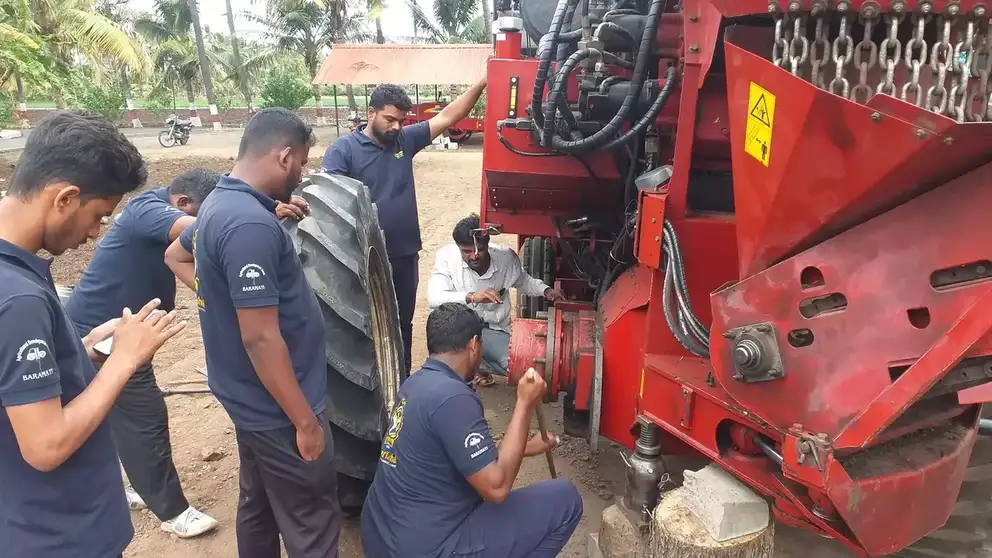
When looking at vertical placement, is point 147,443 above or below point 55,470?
below

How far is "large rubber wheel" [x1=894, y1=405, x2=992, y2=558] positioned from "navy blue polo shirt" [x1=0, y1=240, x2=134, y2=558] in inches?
114

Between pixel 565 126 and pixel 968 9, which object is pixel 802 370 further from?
pixel 565 126

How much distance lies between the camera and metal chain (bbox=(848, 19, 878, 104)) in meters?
1.42

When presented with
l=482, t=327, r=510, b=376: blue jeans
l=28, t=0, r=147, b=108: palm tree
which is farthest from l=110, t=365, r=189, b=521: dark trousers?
l=28, t=0, r=147, b=108: palm tree

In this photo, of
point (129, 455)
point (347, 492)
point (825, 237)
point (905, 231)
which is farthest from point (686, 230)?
point (129, 455)

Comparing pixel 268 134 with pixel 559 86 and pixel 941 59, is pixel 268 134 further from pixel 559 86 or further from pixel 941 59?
pixel 941 59

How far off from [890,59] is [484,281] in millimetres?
2684

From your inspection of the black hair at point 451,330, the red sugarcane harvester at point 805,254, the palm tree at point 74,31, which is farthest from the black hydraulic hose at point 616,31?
the palm tree at point 74,31

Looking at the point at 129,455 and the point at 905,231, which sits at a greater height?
the point at 905,231

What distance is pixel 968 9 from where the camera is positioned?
1362 millimetres

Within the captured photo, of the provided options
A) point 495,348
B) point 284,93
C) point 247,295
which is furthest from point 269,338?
point 284,93

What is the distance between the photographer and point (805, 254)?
1623 mm

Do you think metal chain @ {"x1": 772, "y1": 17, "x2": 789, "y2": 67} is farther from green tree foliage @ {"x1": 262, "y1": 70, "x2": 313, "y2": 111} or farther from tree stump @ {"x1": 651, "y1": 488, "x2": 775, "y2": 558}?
green tree foliage @ {"x1": 262, "y1": 70, "x2": 313, "y2": 111}

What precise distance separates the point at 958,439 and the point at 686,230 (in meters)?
0.97
